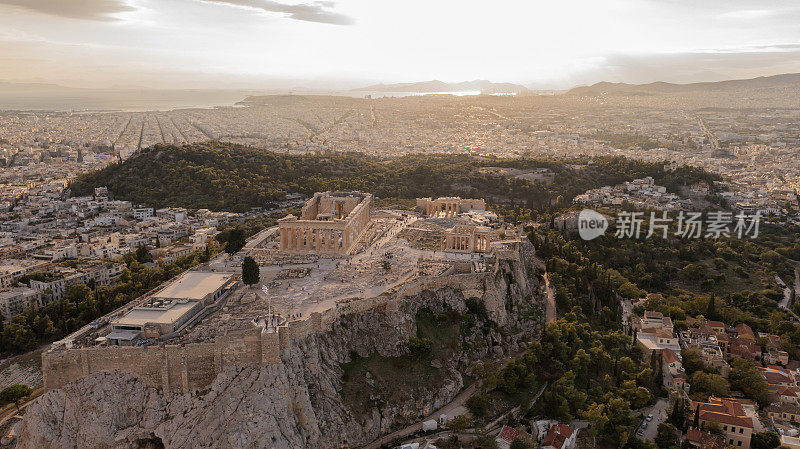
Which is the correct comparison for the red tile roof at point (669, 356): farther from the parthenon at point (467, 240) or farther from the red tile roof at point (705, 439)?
the parthenon at point (467, 240)

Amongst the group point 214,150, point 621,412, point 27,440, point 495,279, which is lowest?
point 621,412

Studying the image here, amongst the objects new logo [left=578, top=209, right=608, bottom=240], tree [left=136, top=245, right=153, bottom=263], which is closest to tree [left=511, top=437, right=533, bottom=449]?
tree [left=136, top=245, right=153, bottom=263]

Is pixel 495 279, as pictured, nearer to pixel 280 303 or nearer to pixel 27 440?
pixel 280 303

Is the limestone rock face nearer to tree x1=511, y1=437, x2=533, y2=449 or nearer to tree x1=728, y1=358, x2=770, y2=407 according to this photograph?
tree x1=511, y1=437, x2=533, y2=449

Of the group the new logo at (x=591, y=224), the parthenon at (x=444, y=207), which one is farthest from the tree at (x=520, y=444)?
the new logo at (x=591, y=224)

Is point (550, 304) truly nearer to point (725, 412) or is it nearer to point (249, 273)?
point (725, 412)

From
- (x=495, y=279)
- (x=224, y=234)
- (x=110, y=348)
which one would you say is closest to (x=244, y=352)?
(x=110, y=348)
